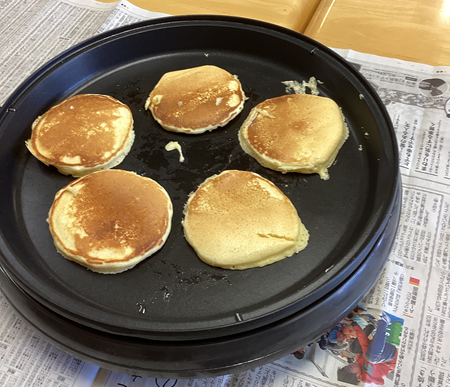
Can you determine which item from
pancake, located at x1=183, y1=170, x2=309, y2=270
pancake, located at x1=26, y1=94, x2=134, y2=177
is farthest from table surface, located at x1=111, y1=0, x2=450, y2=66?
pancake, located at x1=183, y1=170, x2=309, y2=270

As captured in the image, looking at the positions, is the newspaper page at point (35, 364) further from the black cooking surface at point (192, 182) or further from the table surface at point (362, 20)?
the table surface at point (362, 20)

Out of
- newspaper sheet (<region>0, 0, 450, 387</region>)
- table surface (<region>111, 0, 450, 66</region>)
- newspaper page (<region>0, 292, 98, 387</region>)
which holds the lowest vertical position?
newspaper page (<region>0, 292, 98, 387</region>)

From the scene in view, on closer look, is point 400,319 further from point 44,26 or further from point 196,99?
point 44,26

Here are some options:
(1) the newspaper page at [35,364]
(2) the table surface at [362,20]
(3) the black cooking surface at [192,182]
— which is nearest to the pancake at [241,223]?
(3) the black cooking surface at [192,182]

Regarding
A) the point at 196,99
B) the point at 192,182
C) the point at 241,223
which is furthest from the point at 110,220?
the point at 196,99

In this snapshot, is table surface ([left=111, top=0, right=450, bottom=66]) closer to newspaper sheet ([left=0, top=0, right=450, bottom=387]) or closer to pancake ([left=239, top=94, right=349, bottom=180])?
newspaper sheet ([left=0, top=0, right=450, bottom=387])

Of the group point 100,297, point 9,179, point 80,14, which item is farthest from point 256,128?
point 80,14
